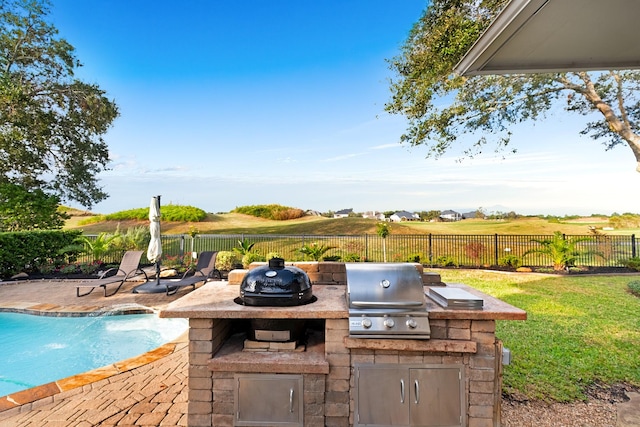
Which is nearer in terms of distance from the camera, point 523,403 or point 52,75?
point 523,403

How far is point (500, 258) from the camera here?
10406 mm

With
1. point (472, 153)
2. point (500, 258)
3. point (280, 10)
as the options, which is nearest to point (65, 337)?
point (280, 10)

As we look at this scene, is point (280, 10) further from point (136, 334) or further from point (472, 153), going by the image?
point (136, 334)

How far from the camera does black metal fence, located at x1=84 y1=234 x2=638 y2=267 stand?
34.1 feet

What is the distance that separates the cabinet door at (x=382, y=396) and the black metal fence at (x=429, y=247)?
8223 mm

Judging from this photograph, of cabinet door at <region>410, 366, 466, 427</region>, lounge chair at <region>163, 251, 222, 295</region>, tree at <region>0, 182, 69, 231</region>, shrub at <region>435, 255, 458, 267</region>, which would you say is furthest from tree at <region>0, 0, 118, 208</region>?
cabinet door at <region>410, 366, 466, 427</region>

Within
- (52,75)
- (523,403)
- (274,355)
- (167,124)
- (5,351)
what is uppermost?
(52,75)

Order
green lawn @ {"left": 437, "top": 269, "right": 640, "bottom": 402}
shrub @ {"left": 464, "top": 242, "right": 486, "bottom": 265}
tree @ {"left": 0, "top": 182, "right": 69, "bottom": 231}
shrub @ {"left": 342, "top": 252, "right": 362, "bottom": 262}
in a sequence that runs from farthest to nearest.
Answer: tree @ {"left": 0, "top": 182, "right": 69, "bottom": 231} < shrub @ {"left": 464, "top": 242, "right": 486, "bottom": 265} < shrub @ {"left": 342, "top": 252, "right": 362, "bottom": 262} < green lawn @ {"left": 437, "top": 269, "right": 640, "bottom": 402}

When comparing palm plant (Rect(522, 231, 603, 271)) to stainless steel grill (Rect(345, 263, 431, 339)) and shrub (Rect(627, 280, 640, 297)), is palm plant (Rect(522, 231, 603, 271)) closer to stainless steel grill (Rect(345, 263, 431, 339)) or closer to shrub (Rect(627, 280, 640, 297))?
shrub (Rect(627, 280, 640, 297))

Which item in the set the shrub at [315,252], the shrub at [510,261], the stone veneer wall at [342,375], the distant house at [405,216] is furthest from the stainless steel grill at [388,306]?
the distant house at [405,216]

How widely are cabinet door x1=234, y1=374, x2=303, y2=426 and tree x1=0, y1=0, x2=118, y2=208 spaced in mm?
14075

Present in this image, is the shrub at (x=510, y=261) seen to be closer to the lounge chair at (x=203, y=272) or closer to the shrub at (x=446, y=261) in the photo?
the shrub at (x=446, y=261)

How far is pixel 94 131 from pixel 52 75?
8.12ft

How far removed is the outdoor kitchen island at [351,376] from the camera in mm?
2254
